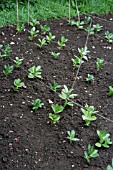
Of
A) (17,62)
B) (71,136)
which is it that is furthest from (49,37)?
(71,136)

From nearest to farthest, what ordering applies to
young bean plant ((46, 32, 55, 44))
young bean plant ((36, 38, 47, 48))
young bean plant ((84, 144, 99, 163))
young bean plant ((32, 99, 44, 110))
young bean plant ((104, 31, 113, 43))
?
young bean plant ((84, 144, 99, 163))
young bean plant ((32, 99, 44, 110))
young bean plant ((36, 38, 47, 48))
young bean plant ((46, 32, 55, 44))
young bean plant ((104, 31, 113, 43))

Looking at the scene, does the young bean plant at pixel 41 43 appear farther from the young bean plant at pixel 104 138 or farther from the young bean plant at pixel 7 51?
the young bean plant at pixel 104 138

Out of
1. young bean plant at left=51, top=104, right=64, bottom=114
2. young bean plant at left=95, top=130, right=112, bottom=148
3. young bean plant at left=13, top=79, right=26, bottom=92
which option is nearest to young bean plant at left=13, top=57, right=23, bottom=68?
young bean plant at left=13, top=79, right=26, bottom=92

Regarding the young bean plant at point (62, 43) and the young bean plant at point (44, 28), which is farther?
the young bean plant at point (44, 28)

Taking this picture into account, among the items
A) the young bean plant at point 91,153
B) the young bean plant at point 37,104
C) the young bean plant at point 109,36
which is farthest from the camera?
the young bean plant at point 109,36

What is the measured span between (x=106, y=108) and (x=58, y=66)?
68cm

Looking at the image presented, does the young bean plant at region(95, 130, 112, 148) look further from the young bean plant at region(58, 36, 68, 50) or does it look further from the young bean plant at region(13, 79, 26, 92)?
the young bean plant at region(58, 36, 68, 50)

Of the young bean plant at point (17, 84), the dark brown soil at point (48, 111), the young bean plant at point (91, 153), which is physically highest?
the young bean plant at point (17, 84)

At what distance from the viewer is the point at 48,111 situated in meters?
2.49

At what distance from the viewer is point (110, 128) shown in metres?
2.38

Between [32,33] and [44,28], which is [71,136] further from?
[44,28]

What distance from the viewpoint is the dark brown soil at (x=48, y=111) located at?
2107 mm

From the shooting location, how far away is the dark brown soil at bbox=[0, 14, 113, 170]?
6.91 ft

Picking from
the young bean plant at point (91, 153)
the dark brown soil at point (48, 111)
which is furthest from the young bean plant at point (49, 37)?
the young bean plant at point (91, 153)
